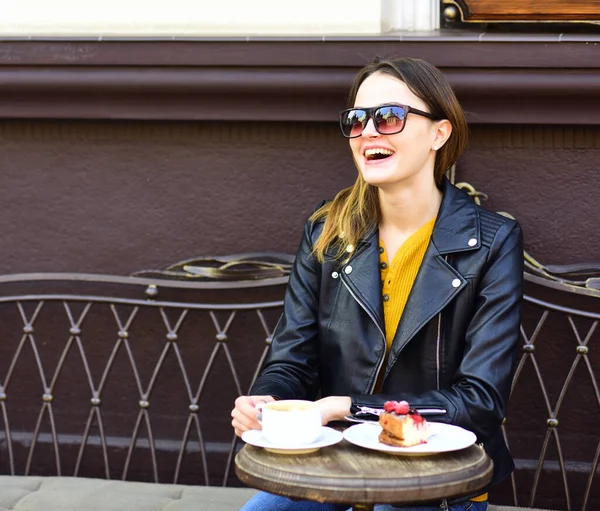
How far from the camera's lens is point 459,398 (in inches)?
95.7

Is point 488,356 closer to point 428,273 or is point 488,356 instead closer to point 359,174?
point 428,273

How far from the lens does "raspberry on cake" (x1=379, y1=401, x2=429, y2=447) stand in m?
2.08

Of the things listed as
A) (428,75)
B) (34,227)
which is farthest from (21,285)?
(428,75)

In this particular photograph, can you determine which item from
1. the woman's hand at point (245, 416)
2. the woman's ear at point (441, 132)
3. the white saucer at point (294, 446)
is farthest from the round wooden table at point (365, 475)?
the woman's ear at point (441, 132)

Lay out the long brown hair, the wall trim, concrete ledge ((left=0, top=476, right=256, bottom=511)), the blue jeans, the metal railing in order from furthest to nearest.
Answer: the metal railing, the wall trim, concrete ledge ((left=0, top=476, right=256, bottom=511)), the long brown hair, the blue jeans

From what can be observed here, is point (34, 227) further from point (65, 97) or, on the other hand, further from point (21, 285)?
point (65, 97)

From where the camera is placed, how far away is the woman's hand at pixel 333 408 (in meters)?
2.40

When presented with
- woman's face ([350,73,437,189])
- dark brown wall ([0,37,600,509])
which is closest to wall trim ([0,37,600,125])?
dark brown wall ([0,37,600,509])

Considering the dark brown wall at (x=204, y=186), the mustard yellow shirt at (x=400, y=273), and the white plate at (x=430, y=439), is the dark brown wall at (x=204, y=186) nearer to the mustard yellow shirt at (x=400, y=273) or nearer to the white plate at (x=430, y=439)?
the mustard yellow shirt at (x=400, y=273)

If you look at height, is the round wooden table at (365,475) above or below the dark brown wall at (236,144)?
below

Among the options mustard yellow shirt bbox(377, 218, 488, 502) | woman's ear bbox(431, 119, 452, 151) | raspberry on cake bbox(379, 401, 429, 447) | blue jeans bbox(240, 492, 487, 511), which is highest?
woman's ear bbox(431, 119, 452, 151)

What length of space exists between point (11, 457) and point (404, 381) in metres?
1.75

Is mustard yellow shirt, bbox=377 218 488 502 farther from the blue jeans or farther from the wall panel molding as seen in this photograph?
the wall panel molding

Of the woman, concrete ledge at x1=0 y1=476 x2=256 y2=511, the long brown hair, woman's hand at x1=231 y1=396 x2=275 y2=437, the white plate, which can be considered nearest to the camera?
the white plate
